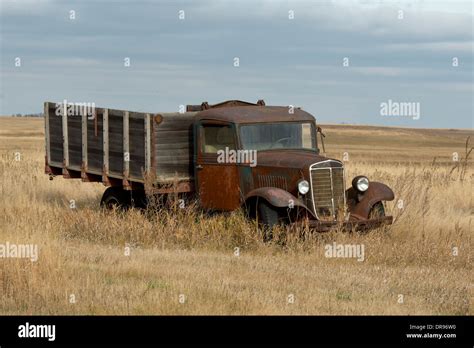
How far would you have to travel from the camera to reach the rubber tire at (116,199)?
51.8ft

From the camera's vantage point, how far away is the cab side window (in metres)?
13.7

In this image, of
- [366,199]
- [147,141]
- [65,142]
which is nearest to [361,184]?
[366,199]

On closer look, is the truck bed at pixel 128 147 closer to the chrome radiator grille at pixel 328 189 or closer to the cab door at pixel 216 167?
the cab door at pixel 216 167

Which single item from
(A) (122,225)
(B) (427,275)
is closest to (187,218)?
(A) (122,225)

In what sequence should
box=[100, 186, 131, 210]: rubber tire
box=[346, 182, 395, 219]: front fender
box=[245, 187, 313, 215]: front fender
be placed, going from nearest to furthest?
box=[245, 187, 313, 215]: front fender
box=[346, 182, 395, 219]: front fender
box=[100, 186, 131, 210]: rubber tire

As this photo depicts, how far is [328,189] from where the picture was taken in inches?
514

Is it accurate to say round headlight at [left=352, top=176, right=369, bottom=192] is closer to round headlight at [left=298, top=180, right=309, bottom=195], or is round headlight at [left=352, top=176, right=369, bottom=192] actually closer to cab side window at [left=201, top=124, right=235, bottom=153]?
round headlight at [left=298, top=180, right=309, bottom=195]

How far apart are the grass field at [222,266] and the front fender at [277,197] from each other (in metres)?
0.49

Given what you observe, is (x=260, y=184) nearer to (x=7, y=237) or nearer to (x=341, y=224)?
(x=341, y=224)

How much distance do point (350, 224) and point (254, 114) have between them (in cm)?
255

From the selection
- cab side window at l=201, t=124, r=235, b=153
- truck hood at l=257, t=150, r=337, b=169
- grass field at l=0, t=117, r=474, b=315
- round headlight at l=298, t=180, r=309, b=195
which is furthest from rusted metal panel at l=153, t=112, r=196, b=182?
round headlight at l=298, t=180, r=309, b=195

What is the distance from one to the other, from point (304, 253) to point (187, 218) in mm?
2487

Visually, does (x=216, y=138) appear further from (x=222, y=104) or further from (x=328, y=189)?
(x=328, y=189)

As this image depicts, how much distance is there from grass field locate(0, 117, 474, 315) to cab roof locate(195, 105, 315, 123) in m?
1.63
